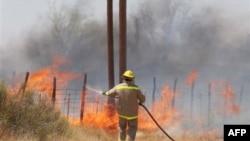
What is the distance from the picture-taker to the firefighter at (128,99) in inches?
564

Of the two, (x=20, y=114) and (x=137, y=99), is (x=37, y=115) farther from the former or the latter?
(x=137, y=99)

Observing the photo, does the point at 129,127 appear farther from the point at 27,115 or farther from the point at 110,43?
the point at 110,43

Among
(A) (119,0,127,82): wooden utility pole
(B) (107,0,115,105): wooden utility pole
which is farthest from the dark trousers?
(B) (107,0,115,105): wooden utility pole

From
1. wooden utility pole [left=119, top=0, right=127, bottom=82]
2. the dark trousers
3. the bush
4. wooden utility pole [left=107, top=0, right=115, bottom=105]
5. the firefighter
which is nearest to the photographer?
the firefighter

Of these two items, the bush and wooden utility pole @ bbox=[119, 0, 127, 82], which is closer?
the bush

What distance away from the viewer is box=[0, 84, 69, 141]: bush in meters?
15.5

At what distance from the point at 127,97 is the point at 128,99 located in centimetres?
6

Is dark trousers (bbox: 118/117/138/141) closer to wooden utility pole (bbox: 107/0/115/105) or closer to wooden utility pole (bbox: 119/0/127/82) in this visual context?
wooden utility pole (bbox: 119/0/127/82)

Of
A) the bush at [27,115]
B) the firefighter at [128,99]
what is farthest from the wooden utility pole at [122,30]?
the firefighter at [128,99]

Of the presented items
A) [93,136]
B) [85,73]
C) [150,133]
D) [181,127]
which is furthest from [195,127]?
[93,136]

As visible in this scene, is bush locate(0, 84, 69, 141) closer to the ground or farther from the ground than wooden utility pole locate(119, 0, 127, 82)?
closer to the ground

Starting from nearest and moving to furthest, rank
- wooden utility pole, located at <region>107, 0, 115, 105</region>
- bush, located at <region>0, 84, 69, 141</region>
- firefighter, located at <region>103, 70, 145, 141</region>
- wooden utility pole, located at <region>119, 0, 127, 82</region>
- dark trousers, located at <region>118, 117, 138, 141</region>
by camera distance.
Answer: firefighter, located at <region>103, 70, 145, 141</region> < dark trousers, located at <region>118, 117, 138, 141</region> < bush, located at <region>0, 84, 69, 141</region> < wooden utility pole, located at <region>119, 0, 127, 82</region> < wooden utility pole, located at <region>107, 0, 115, 105</region>

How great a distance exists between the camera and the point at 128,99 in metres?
14.4

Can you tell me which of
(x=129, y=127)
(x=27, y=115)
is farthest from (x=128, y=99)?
(x=27, y=115)
